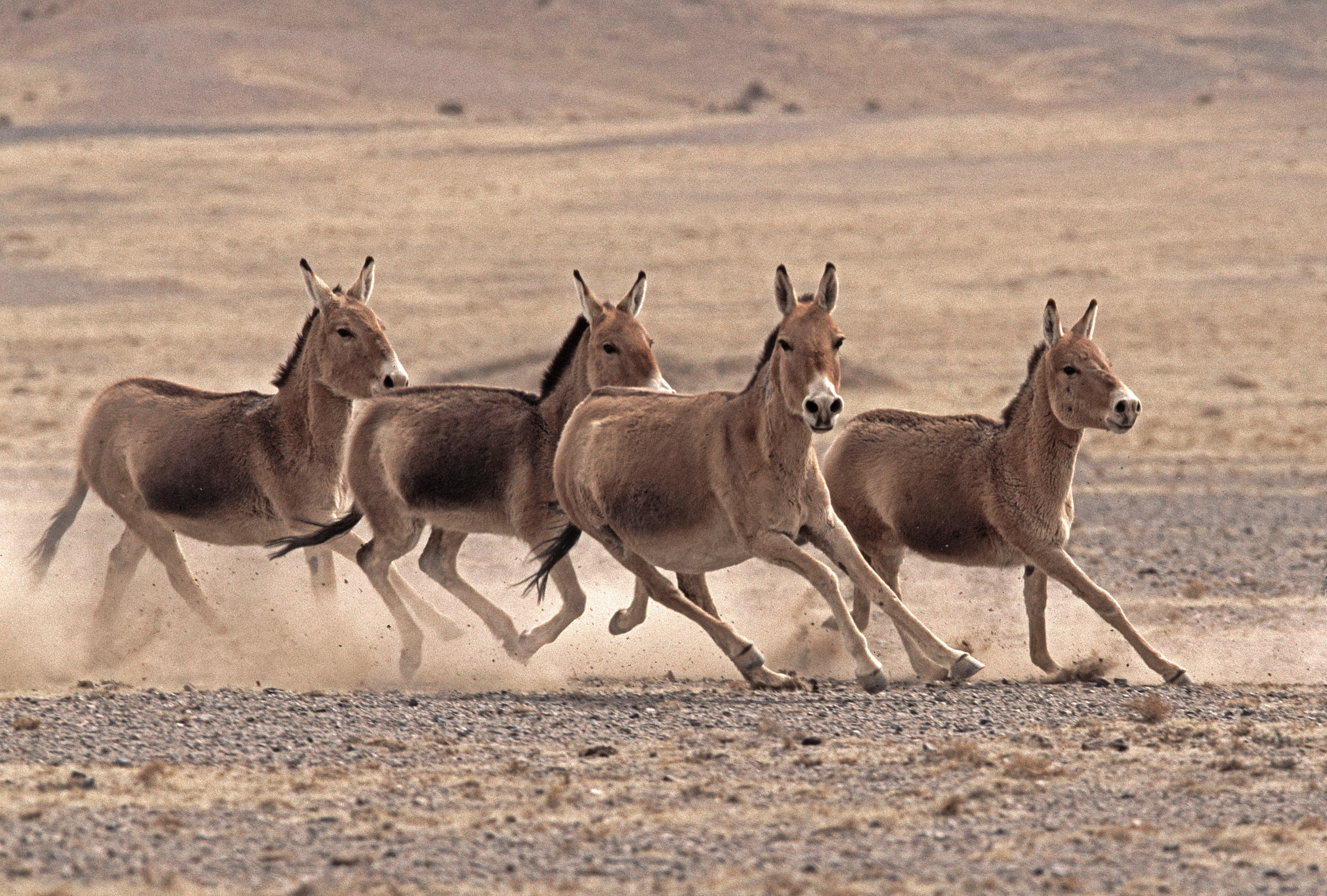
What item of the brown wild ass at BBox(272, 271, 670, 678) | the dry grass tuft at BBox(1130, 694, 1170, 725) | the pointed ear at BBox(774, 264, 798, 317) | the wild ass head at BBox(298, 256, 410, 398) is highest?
the pointed ear at BBox(774, 264, 798, 317)

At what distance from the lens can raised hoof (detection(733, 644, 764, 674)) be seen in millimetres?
9742

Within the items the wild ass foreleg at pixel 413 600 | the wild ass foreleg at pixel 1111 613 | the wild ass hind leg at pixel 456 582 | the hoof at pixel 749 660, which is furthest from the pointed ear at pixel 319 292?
the wild ass foreleg at pixel 1111 613

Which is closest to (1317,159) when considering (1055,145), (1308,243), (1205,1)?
(1055,145)

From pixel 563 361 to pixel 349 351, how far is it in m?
1.26

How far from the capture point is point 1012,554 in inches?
412

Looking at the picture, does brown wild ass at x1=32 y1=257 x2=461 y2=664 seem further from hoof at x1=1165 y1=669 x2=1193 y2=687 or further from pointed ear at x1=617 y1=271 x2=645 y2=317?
hoof at x1=1165 y1=669 x2=1193 y2=687

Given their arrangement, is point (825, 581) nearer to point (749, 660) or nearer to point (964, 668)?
point (749, 660)

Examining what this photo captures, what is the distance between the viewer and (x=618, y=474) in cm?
995

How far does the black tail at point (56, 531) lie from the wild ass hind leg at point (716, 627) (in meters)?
4.29

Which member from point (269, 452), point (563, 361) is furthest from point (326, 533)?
point (563, 361)

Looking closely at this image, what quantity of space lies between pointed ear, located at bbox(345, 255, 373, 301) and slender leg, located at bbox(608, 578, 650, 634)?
2507mm

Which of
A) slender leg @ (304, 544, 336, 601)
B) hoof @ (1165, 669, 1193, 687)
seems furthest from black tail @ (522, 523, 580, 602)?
hoof @ (1165, 669, 1193, 687)

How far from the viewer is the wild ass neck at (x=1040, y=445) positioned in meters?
10.4

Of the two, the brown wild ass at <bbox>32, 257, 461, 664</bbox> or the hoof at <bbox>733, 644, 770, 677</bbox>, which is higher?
the brown wild ass at <bbox>32, 257, 461, 664</bbox>
